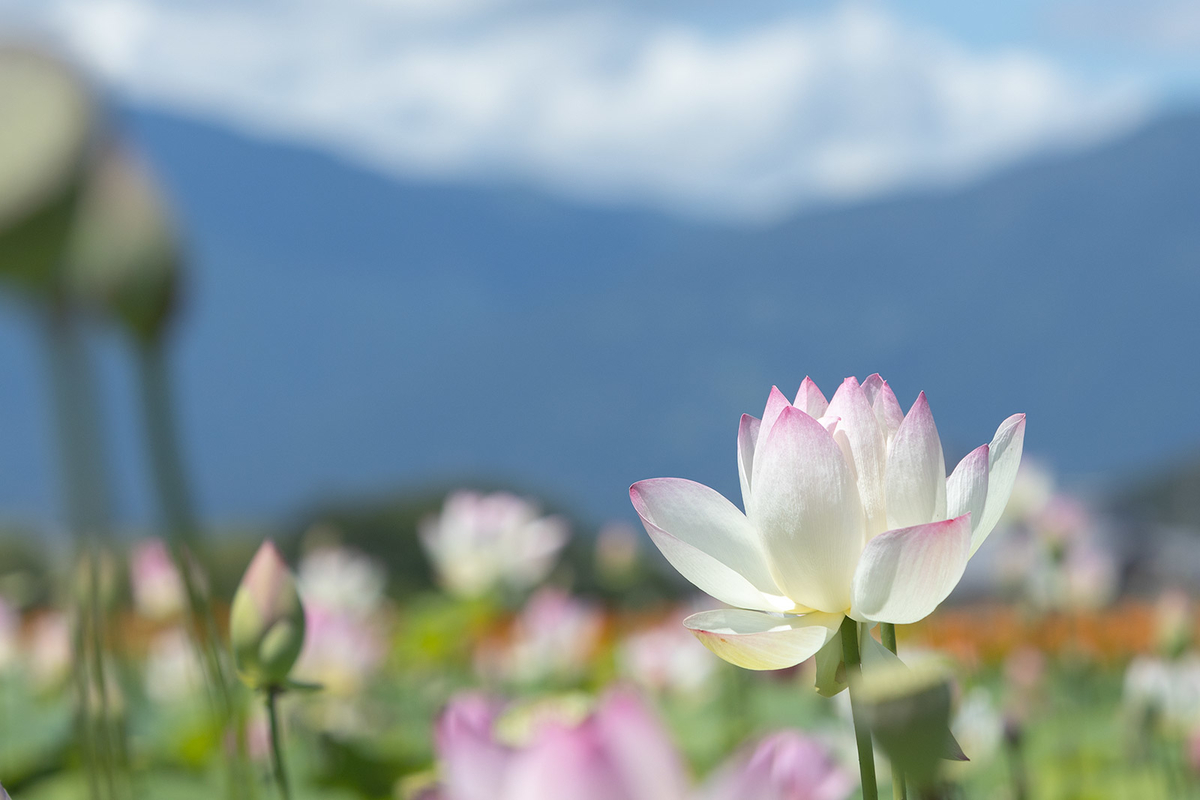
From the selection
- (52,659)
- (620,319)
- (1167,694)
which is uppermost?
(620,319)

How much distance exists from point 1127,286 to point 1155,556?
53199mm

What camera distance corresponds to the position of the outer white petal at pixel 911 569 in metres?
0.34

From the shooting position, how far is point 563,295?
69.1 meters

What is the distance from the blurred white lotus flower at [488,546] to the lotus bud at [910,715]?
1611 millimetres

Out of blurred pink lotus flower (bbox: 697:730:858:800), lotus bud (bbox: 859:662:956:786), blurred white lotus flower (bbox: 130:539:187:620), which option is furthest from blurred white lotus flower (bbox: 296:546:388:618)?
lotus bud (bbox: 859:662:956:786)

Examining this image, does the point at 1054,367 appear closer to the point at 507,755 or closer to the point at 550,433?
the point at 550,433

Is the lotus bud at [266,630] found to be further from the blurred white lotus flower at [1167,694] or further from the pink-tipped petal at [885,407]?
the blurred white lotus flower at [1167,694]

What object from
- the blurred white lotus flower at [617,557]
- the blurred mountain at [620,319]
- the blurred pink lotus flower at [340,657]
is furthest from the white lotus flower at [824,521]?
the blurred mountain at [620,319]

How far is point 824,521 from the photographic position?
38cm

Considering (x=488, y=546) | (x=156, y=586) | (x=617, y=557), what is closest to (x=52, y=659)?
(x=156, y=586)

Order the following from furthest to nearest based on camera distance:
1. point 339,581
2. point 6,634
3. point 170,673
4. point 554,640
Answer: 1. point 339,581
2. point 170,673
3. point 554,640
4. point 6,634

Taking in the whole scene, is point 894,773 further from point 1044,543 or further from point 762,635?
point 1044,543

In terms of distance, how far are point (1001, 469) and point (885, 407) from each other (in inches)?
1.9

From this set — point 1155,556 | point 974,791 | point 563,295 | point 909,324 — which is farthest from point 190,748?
point 563,295
